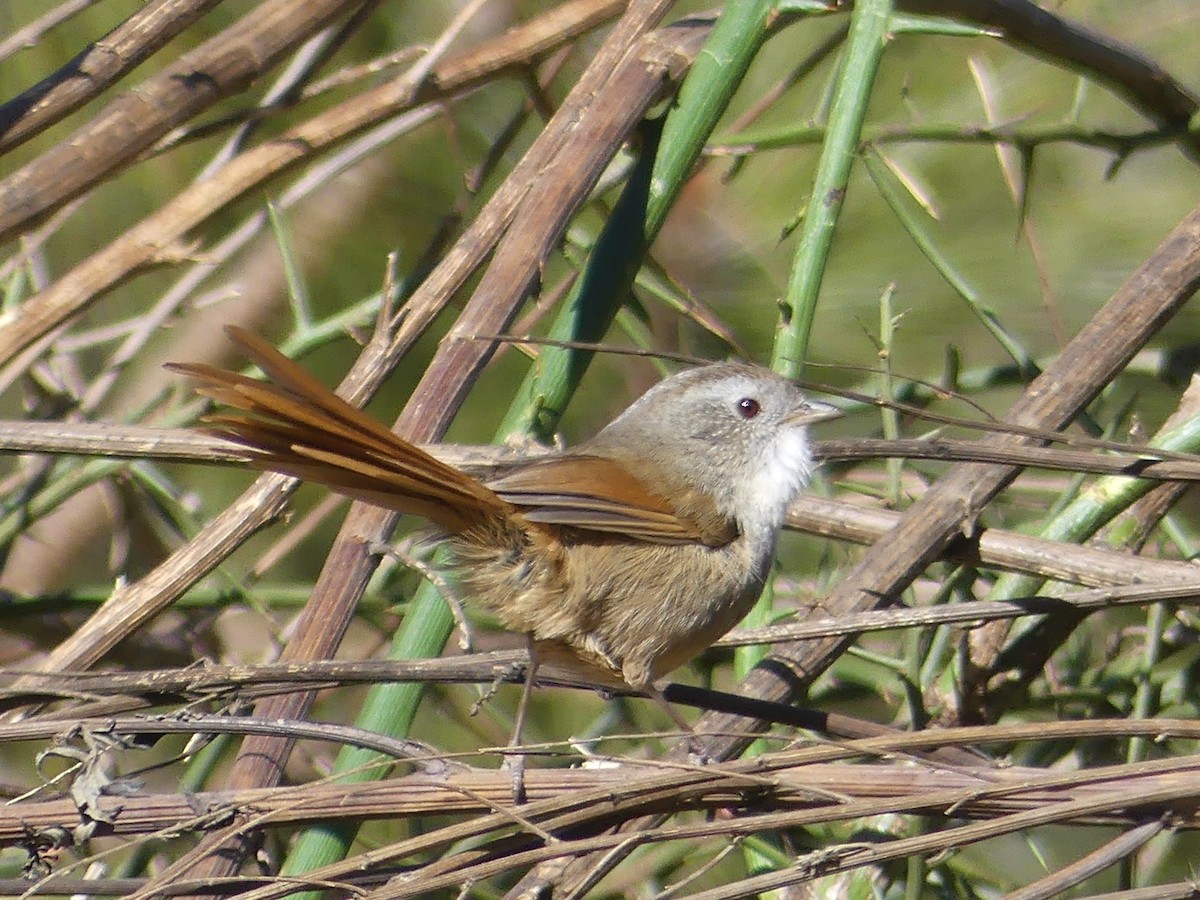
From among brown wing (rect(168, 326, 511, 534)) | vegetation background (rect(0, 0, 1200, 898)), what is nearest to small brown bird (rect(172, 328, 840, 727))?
brown wing (rect(168, 326, 511, 534))

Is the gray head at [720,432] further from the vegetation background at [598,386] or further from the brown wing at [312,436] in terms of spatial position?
the brown wing at [312,436]

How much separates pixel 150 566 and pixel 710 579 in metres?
2.33

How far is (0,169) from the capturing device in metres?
4.62

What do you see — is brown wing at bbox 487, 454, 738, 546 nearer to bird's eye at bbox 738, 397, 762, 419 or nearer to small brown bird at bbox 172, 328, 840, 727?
small brown bird at bbox 172, 328, 840, 727

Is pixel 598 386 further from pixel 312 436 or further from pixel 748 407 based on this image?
pixel 312 436

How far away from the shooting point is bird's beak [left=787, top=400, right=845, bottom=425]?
300cm

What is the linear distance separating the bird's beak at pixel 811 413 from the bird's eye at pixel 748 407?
7 centimetres

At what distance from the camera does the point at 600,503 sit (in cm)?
253

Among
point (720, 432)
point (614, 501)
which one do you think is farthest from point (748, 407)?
point (614, 501)

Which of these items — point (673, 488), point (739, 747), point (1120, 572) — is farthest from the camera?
point (673, 488)

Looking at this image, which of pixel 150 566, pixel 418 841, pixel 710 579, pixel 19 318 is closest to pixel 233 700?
pixel 418 841

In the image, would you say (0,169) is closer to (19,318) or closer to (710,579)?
(19,318)

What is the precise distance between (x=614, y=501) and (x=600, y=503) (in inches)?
2.4

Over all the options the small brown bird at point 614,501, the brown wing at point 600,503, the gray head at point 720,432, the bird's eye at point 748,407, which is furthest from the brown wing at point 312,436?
the bird's eye at point 748,407
